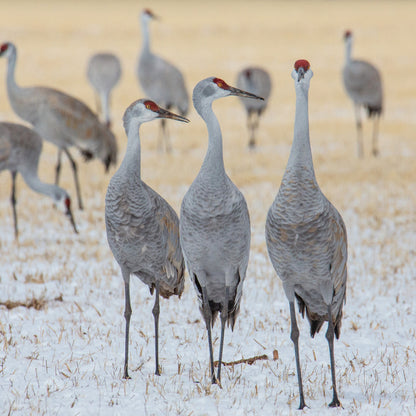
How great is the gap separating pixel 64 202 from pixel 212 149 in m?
4.26

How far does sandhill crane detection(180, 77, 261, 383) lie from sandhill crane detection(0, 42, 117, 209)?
16.7 ft

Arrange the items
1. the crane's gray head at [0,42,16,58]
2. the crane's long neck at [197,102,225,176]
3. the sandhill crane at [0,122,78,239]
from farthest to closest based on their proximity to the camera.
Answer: the crane's gray head at [0,42,16,58] → the sandhill crane at [0,122,78,239] → the crane's long neck at [197,102,225,176]

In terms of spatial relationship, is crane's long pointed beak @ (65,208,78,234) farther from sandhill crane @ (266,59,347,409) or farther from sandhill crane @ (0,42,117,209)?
sandhill crane @ (266,59,347,409)

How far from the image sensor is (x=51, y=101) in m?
9.04

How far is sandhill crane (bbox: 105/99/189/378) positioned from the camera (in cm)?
415

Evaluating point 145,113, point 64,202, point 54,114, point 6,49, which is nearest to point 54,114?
point 54,114

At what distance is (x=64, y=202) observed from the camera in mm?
7895

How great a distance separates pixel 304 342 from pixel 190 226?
1.51m

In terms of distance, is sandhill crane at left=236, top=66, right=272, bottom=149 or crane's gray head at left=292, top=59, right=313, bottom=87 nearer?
crane's gray head at left=292, top=59, right=313, bottom=87

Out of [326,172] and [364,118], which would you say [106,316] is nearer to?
[326,172]

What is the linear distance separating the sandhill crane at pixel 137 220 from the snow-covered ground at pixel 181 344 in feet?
1.17

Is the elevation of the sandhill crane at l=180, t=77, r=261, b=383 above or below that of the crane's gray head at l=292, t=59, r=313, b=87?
below

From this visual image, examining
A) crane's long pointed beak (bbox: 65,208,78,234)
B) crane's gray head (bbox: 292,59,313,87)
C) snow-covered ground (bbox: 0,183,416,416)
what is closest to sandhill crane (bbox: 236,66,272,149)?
crane's long pointed beak (bbox: 65,208,78,234)

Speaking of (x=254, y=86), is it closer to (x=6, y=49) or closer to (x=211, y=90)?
(x=6, y=49)
